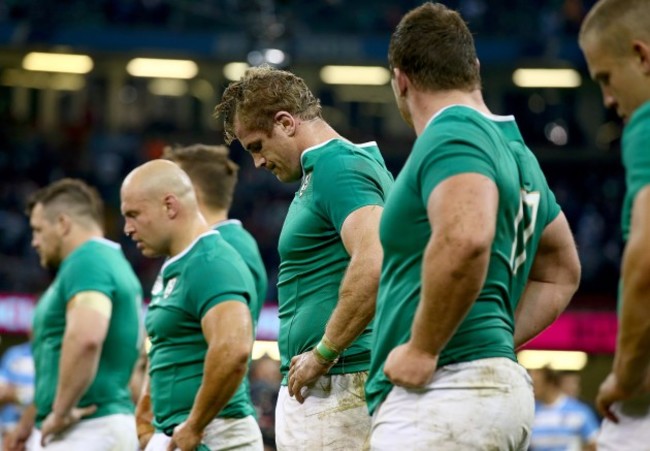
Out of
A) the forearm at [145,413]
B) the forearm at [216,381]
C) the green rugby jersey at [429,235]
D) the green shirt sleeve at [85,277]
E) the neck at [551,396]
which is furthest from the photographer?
the neck at [551,396]

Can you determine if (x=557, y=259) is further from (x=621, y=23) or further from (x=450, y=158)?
(x=621, y=23)

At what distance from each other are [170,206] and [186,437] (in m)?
1.05

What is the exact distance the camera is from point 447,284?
3311mm

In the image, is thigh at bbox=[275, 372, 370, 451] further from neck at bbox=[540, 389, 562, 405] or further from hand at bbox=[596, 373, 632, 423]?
neck at bbox=[540, 389, 562, 405]

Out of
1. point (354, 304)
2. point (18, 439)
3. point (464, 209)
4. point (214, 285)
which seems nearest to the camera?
point (464, 209)

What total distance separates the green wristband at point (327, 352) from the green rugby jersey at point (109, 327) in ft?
8.49

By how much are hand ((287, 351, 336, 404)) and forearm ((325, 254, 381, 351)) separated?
0.41 ft

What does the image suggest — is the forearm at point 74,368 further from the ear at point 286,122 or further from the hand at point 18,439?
the ear at point 286,122

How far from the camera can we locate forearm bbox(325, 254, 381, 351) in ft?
14.0

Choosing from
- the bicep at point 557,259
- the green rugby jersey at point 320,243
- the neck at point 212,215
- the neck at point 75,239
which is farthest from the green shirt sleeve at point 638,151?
the neck at point 75,239

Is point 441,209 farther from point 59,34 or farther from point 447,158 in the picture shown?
point 59,34

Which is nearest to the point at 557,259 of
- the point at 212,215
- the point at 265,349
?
the point at 212,215

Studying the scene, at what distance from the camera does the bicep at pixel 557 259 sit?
13.2 ft

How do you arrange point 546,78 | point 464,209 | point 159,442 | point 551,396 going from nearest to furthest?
point 464,209 < point 159,442 < point 551,396 < point 546,78
